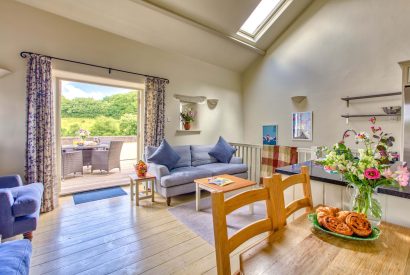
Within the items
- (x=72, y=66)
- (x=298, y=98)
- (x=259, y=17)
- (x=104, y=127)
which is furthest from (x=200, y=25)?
(x=104, y=127)

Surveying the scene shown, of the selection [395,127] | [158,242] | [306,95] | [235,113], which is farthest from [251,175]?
[158,242]

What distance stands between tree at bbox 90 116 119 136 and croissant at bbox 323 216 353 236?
7.36 metres

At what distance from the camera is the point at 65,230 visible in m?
2.47

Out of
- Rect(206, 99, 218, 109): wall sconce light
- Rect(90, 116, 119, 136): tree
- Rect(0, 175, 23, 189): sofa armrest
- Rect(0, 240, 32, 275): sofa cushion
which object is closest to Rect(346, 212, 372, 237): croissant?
Rect(0, 240, 32, 275): sofa cushion

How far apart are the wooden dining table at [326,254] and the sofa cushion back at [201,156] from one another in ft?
11.1

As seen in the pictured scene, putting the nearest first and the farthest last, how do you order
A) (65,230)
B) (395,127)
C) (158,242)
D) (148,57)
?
(158,242) < (65,230) < (395,127) < (148,57)

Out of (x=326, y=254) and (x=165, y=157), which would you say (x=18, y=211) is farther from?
(x=326, y=254)

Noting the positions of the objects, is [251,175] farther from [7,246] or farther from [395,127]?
[7,246]

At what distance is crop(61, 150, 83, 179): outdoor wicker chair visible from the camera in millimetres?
4469

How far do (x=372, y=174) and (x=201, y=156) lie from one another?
3.62 meters

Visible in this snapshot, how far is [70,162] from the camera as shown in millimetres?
4586

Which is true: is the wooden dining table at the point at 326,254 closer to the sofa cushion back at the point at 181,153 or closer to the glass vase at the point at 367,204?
the glass vase at the point at 367,204

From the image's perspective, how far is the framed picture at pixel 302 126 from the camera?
4.19 meters

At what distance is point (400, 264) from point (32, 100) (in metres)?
4.03
